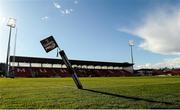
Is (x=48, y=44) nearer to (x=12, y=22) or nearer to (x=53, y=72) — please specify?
(x=12, y=22)

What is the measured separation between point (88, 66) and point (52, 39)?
243ft

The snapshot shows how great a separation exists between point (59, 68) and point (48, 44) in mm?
69000

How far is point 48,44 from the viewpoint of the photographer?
14750 mm

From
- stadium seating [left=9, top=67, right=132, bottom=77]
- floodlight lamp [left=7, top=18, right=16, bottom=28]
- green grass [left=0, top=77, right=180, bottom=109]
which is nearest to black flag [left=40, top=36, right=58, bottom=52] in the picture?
green grass [left=0, top=77, right=180, bottom=109]

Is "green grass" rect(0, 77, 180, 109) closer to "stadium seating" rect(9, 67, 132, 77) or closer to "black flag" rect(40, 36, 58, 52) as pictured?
"black flag" rect(40, 36, 58, 52)

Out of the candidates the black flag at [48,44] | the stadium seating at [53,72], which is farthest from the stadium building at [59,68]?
the black flag at [48,44]

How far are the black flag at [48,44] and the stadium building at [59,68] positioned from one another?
49.5 m

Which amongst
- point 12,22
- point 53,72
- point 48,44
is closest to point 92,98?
point 48,44

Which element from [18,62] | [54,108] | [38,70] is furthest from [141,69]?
[54,108]

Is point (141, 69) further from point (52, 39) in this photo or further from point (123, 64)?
point (52, 39)

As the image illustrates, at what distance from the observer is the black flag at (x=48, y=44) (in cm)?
1461

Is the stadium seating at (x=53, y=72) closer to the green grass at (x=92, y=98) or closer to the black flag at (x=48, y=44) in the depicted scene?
the black flag at (x=48, y=44)

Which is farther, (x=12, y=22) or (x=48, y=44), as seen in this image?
(x=12, y=22)

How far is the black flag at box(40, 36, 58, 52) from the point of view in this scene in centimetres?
1461
